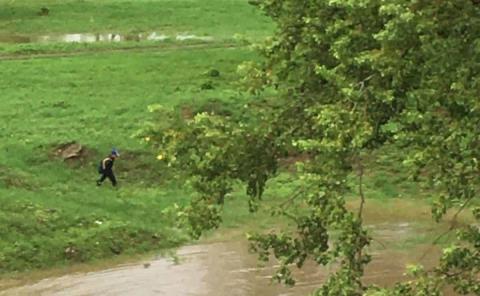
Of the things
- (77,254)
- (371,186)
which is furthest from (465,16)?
(371,186)

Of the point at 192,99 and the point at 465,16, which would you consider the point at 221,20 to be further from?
the point at 465,16

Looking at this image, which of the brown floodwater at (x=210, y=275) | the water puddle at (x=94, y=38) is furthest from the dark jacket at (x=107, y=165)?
the water puddle at (x=94, y=38)

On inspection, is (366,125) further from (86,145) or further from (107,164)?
(86,145)

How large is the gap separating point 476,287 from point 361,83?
8.06 feet

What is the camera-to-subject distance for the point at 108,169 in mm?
25812

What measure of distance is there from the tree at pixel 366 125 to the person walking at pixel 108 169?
13368 mm

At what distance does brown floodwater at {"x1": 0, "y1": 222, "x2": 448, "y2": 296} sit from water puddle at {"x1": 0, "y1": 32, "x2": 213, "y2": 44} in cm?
2104

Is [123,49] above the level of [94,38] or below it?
above

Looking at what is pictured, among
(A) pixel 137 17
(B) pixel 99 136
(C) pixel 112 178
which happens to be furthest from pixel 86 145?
(A) pixel 137 17

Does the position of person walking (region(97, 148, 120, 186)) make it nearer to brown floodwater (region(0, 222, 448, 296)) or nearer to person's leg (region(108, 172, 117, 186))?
person's leg (region(108, 172, 117, 186))

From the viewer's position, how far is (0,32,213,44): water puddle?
42.8 m

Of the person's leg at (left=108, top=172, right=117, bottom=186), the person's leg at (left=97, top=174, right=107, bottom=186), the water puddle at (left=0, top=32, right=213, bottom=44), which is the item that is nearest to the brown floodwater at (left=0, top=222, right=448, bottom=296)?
the person's leg at (left=108, top=172, right=117, bottom=186)

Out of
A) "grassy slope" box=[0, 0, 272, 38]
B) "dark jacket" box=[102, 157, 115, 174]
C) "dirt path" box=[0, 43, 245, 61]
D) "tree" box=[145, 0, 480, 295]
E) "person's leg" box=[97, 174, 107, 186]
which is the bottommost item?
"grassy slope" box=[0, 0, 272, 38]

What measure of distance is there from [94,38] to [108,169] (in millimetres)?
19670
